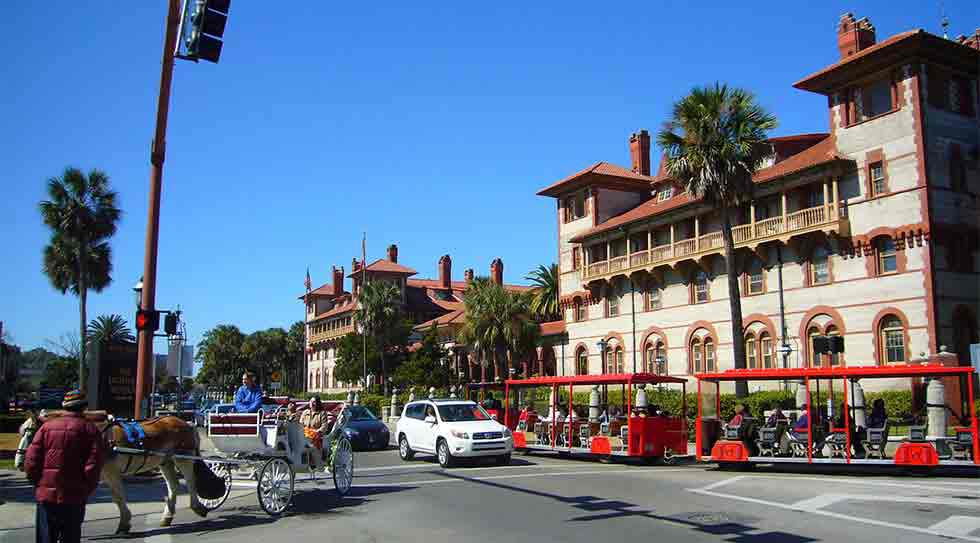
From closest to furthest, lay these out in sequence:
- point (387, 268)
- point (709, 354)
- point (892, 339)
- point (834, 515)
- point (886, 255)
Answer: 1. point (834, 515)
2. point (892, 339)
3. point (886, 255)
4. point (709, 354)
5. point (387, 268)

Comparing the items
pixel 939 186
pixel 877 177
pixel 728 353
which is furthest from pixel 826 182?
pixel 728 353

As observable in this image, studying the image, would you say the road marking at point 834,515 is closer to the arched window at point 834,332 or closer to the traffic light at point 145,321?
the traffic light at point 145,321

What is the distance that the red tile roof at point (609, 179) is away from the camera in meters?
51.2

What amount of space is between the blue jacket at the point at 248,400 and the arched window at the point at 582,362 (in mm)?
40557

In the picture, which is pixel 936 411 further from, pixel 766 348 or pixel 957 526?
pixel 766 348

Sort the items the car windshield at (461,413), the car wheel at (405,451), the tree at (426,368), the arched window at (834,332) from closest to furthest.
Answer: the car windshield at (461,413), the car wheel at (405,451), the arched window at (834,332), the tree at (426,368)

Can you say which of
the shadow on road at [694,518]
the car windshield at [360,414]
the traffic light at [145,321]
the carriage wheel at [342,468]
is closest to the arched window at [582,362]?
the car windshield at [360,414]

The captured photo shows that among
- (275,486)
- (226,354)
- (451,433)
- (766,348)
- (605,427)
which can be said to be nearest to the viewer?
(275,486)

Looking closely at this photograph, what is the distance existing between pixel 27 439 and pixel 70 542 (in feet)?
19.3

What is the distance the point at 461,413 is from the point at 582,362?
3215 centimetres

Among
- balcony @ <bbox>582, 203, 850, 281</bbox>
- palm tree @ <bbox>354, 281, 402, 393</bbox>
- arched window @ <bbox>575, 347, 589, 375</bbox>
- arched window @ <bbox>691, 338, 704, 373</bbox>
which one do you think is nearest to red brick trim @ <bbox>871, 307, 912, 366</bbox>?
balcony @ <bbox>582, 203, 850, 281</bbox>

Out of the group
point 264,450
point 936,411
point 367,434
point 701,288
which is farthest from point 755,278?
point 264,450

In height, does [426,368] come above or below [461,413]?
Answer: above

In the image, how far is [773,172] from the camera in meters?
38.0
